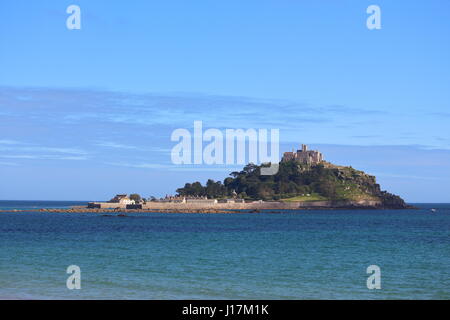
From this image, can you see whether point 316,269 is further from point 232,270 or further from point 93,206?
Answer: point 93,206

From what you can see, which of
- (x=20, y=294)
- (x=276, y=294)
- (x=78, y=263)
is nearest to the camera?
(x=20, y=294)

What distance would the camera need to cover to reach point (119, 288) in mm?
28141

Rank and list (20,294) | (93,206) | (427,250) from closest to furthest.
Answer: (20,294), (427,250), (93,206)

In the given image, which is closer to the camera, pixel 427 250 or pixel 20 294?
pixel 20 294

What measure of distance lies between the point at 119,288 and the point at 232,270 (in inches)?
372

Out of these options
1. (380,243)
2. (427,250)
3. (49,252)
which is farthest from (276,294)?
(380,243)
